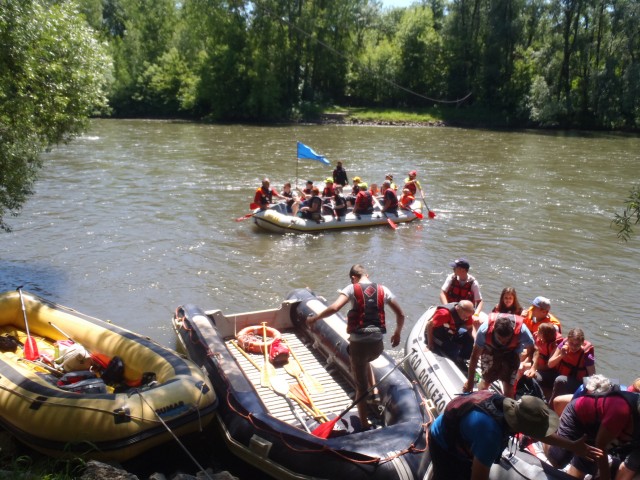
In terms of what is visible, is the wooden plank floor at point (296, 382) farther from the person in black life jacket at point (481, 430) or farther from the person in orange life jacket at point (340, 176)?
the person in orange life jacket at point (340, 176)

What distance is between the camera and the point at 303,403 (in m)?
6.36

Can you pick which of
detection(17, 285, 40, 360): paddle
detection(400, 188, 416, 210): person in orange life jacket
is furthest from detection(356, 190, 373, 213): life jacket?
detection(17, 285, 40, 360): paddle

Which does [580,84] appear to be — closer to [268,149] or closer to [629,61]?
[629,61]

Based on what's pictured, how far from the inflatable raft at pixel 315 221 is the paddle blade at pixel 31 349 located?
7423 millimetres

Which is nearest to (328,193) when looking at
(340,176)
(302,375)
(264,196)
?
(264,196)

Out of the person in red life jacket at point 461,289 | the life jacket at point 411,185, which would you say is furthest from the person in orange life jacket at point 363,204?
the person in red life jacket at point 461,289

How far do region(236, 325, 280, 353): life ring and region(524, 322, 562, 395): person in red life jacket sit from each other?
122 inches

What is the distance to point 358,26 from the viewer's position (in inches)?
2144

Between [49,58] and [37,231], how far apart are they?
5.51m

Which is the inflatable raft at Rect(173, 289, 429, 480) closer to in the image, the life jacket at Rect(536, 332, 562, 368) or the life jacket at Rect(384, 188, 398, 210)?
the life jacket at Rect(536, 332, 562, 368)

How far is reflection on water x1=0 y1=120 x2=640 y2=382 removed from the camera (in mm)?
10352

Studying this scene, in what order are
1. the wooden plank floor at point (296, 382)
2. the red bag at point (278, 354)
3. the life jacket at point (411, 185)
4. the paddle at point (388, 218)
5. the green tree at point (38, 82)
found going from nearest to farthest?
the wooden plank floor at point (296, 382)
the red bag at point (278, 354)
the green tree at point (38, 82)
the paddle at point (388, 218)
the life jacket at point (411, 185)

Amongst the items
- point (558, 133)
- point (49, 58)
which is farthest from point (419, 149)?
point (49, 58)

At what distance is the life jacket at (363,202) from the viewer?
14.7m
